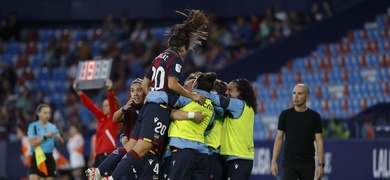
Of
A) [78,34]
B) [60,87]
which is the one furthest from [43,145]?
[78,34]

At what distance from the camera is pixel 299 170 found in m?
13.4

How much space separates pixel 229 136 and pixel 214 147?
28 cm

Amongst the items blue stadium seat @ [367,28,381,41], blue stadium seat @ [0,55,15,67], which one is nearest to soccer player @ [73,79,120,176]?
blue stadium seat @ [367,28,381,41]

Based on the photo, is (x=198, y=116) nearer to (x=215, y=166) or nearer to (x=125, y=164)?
(x=215, y=166)

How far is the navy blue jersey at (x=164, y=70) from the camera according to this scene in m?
11.7

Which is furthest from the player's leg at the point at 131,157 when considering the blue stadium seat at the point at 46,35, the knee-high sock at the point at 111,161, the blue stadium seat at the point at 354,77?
the blue stadium seat at the point at 46,35

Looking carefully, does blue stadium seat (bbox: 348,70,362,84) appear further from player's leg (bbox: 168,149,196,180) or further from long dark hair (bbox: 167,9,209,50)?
player's leg (bbox: 168,149,196,180)

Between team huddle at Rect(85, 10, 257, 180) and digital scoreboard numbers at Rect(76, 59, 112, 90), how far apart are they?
5.59 ft

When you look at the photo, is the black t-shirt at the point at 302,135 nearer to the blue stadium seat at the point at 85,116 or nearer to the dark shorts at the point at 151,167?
the dark shorts at the point at 151,167

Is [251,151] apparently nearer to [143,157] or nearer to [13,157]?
[143,157]

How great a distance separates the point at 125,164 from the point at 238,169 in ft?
5.31

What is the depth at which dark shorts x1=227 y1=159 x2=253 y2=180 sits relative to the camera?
480 inches

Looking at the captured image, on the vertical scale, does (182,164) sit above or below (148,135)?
below

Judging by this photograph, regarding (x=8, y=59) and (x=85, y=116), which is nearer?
(x=85, y=116)
